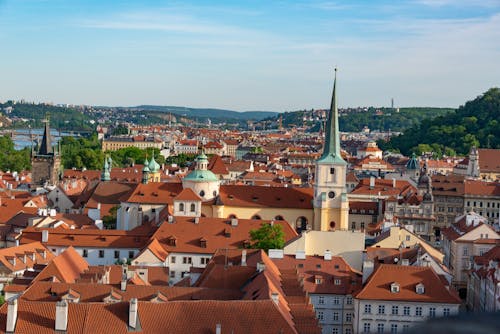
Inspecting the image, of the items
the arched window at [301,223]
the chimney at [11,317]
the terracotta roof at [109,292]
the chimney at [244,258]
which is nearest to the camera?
the chimney at [11,317]

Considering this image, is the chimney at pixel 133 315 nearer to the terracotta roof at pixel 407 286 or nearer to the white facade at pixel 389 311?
the white facade at pixel 389 311

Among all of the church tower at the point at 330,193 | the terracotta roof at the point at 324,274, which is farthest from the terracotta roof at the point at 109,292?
the church tower at the point at 330,193

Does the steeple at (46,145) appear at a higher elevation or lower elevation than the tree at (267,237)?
higher

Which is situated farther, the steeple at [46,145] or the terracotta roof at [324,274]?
the steeple at [46,145]

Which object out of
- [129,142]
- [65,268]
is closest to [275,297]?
[65,268]

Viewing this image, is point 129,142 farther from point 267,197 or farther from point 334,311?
point 334,311

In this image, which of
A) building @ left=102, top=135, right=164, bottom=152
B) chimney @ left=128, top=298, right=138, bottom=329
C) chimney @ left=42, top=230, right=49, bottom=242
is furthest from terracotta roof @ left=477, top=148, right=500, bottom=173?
building @ left=102, top=135, right=164, bottom=152

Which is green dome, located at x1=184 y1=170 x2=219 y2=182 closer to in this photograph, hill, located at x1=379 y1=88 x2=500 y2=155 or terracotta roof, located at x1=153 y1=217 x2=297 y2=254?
terracotta roof, located at x1=153 y1=217 x2=297 y2=254
